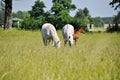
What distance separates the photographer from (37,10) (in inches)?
4774

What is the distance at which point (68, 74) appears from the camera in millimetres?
3914

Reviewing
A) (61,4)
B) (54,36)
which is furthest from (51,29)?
(61,4)

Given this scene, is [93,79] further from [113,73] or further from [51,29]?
[51,29]

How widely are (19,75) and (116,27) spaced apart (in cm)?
4384

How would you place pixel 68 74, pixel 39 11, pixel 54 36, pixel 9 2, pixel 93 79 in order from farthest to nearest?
pixel 39 11, pixel 9 2, pixel 54 36, pixel 68 74, pixel 93 79

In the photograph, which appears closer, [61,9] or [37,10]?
[61,9]

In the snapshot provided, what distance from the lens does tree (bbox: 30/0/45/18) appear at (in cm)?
12044

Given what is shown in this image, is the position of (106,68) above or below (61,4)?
below

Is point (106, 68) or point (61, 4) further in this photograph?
point (61, 4)

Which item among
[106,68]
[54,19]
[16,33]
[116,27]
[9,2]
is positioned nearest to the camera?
[106,68]

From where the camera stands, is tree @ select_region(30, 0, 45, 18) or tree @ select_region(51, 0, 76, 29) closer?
tree @ select_region(51, 0, 76, 29)

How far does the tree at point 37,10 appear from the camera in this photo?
395 feet

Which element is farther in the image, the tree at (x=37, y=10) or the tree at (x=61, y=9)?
the tree at (x=37, y=10)

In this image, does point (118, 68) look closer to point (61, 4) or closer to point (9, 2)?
point (9, 2)
